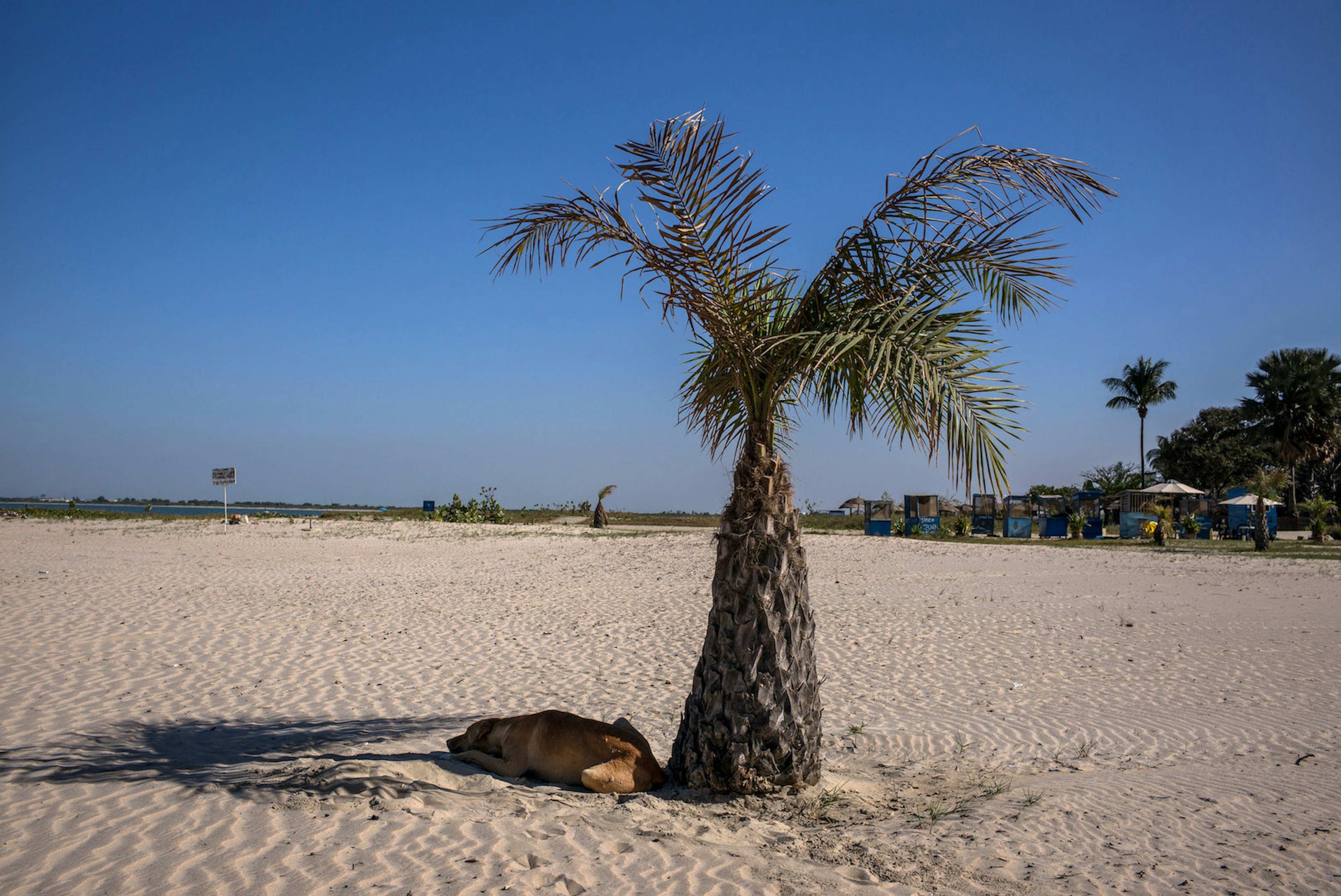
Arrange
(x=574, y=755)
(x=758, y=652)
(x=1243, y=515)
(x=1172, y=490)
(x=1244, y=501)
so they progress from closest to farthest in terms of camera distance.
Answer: (x=758, y=652) < (x=574, y=755) < (x=1244, y=501) < (x=1243, y=515) < (x=1172, y=490)

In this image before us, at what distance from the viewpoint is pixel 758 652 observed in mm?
4559

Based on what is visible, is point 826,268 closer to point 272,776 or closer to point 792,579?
point 792,579

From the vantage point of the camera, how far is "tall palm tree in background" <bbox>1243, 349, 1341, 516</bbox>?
4362 centimetres

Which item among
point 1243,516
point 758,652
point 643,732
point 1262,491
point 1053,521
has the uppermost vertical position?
point 1262,491

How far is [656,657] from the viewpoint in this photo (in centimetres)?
962

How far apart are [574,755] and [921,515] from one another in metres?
35.0

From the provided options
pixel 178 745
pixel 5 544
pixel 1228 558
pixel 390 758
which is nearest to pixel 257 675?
pixel 178 745

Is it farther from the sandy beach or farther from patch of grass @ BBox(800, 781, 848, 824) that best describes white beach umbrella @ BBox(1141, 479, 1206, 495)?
patch of grass @ BBox(800, 781, 848, 824)

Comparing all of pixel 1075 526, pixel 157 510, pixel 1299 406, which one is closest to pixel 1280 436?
pixel 1299 406

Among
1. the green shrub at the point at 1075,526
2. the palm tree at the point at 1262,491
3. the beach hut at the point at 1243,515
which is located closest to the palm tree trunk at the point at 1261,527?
the palm tree at the point at 1262,491

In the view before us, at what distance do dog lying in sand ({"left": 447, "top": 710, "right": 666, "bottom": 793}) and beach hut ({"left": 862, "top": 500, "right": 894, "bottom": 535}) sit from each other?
92.7 ft

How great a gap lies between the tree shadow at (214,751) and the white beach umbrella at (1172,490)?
118 ft

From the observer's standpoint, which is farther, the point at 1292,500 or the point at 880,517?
the point at 1292,500

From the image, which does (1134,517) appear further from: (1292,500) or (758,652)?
(758,652)
